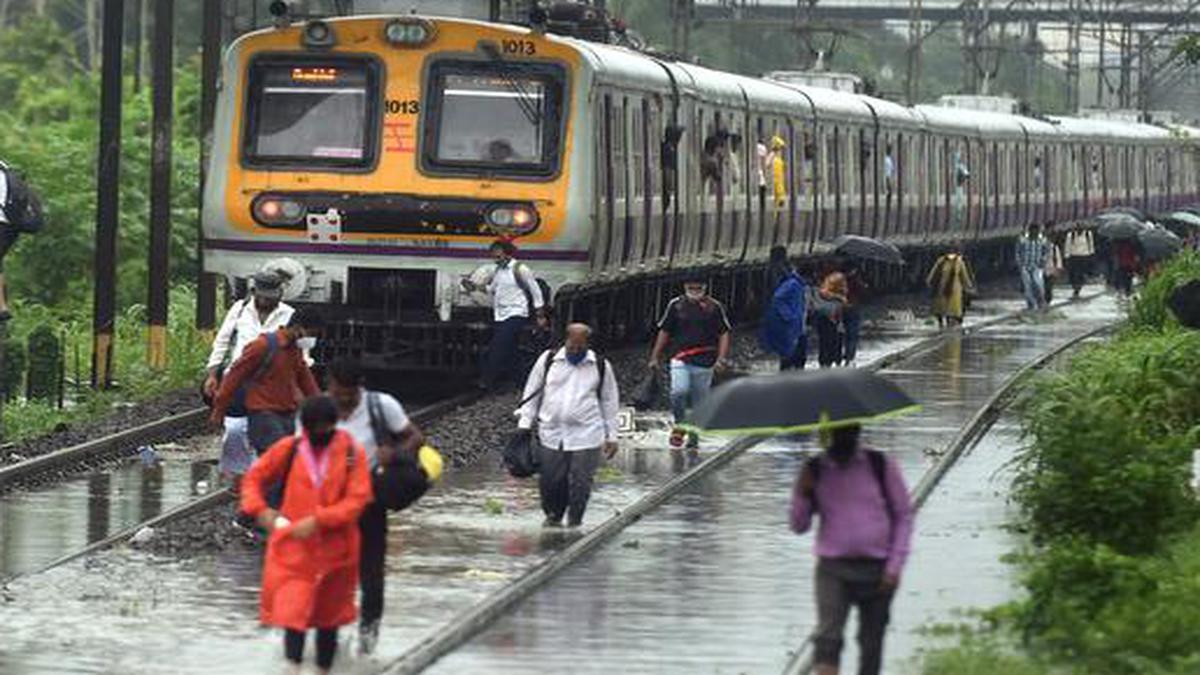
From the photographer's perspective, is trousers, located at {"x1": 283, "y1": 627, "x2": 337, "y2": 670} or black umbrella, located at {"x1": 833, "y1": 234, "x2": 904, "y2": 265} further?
black umbrella, located at {"x1": 833, "y1": 234, "x2": 904, "y2": 265}

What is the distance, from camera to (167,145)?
→ 32.3 m

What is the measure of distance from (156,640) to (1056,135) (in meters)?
54.6

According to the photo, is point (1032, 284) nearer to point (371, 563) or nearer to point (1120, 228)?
point (1120, 228)

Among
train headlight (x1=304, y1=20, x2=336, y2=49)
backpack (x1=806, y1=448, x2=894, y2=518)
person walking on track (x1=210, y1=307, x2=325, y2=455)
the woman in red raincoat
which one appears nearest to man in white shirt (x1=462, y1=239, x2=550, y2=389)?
train headlight (x1=304, y1=20, x2=336, y2=49)

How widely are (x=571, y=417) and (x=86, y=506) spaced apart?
3.39m

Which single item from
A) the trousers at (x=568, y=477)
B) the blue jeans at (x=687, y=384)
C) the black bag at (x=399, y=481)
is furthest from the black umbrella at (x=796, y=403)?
the blue jeans at (x=687, y=384)

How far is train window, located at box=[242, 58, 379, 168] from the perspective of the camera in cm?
2762

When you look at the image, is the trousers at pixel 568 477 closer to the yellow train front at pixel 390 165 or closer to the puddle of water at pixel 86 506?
the puddle of water at pixel 86 506

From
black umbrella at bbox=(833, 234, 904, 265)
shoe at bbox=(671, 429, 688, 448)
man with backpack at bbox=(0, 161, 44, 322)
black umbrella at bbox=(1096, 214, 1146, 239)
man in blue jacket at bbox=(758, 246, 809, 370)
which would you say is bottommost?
shoe at bbox=(671, 429, 688, 448)

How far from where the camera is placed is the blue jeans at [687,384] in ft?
81.5

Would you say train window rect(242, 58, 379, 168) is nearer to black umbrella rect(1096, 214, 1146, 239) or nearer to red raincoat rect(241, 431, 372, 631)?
red raincoat rect(241, 431, 372, 631)

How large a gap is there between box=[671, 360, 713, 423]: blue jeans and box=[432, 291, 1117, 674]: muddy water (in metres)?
0.59

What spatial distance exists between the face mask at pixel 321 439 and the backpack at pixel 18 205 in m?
11.9

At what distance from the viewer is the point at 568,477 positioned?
19453 mm
